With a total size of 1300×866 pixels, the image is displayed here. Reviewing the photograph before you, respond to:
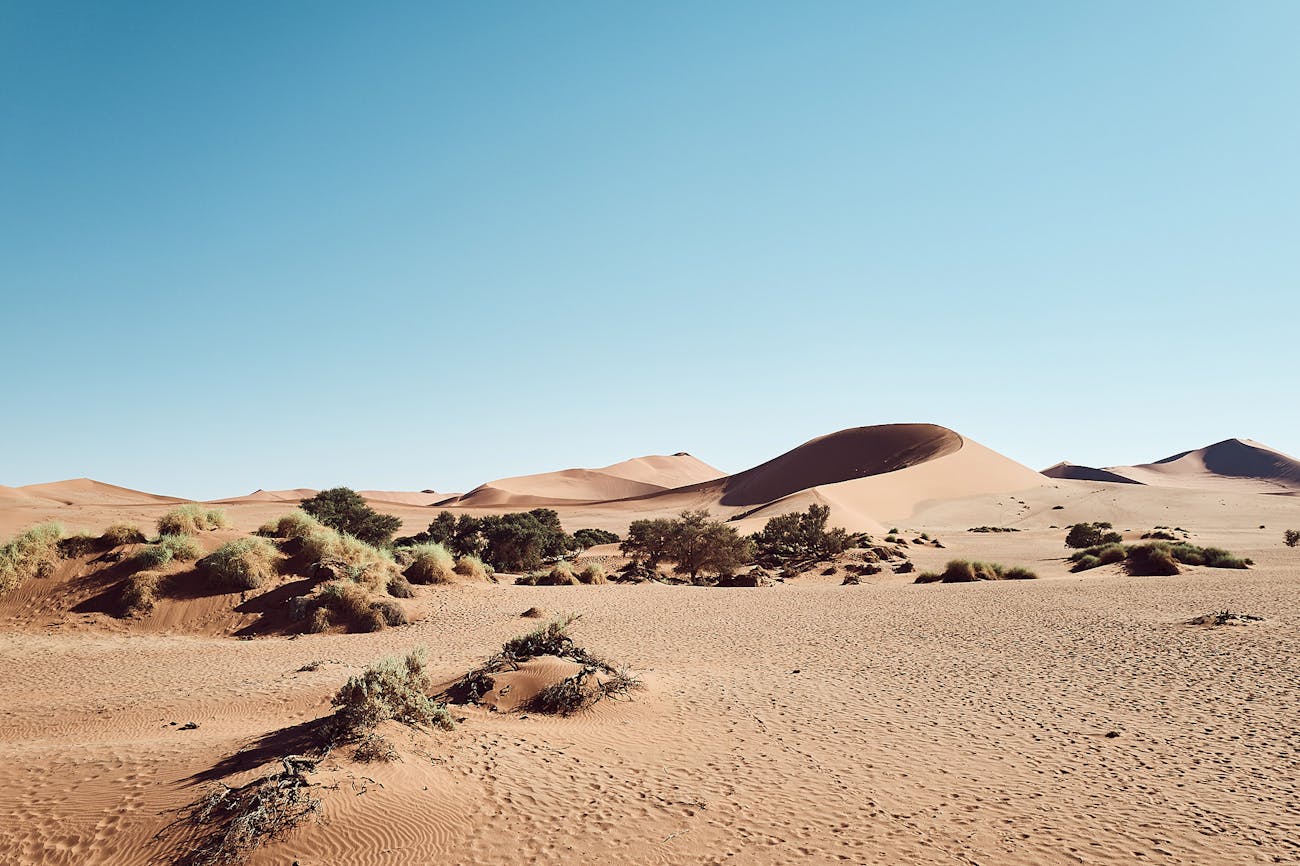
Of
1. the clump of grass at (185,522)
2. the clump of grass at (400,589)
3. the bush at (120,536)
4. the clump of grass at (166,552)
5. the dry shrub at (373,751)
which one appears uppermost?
the clump of grass at (185,522)

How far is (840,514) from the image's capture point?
46.8 meters

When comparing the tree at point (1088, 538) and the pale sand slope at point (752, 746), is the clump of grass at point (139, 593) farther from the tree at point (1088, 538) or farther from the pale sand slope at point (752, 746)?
the tree at point (1088, 538)

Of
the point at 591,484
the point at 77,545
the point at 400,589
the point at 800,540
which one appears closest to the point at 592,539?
the point at 800,540

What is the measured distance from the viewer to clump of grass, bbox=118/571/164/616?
15977 mm

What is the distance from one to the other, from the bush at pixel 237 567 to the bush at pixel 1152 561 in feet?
89.9

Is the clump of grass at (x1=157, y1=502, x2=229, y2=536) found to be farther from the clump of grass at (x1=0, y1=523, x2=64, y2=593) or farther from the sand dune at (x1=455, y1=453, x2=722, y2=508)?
the sand dune at (x1=455, y1=453, x2=722, y2=508)

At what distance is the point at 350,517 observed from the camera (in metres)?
32.4

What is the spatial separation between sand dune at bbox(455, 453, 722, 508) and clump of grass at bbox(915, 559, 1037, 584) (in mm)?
73847

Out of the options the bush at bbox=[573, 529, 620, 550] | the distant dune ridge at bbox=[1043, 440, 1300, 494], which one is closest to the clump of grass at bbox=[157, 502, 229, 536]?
the bush at bbox=[573, 529, 620, 550]

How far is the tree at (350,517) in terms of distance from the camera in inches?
1238

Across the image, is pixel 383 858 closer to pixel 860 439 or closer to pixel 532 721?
pixel 532 721

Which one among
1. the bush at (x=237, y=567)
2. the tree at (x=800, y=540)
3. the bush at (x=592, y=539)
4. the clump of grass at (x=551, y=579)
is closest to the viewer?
the bush at (x=237, y=567)

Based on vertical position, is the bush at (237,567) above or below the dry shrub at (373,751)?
above

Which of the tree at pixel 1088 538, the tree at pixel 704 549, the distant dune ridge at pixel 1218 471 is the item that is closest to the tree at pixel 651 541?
the tree at pixel 704 549
